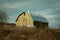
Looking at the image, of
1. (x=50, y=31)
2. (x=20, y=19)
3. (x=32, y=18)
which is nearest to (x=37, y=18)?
(x=32, y=18)

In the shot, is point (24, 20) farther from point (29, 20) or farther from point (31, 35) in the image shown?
point (31, 35)

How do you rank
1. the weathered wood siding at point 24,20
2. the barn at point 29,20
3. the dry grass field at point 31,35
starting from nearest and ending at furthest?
the dry grass field at point 31,35 → the barn at point 29,20 → the weathered wood siding at point 24,20

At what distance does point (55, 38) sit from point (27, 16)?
38.0m

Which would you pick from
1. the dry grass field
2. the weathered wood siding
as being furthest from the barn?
the dry grass field

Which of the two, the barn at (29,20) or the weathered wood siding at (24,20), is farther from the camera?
the weathered wood siding at (24,20)

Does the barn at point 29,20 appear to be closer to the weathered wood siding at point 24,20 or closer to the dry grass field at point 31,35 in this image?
the weathered wood siding at point 24,20

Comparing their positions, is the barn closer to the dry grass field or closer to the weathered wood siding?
the weathered wood siding

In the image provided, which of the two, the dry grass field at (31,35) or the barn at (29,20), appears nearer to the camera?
the dry grass field at (31,35)

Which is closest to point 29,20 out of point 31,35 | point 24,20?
point 24,20

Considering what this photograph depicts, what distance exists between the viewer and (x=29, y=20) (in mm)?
52906

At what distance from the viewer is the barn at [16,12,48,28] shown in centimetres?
5128

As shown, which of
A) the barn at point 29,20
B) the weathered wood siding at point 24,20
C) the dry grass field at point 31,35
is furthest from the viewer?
the weathered wood siding at point 24,20

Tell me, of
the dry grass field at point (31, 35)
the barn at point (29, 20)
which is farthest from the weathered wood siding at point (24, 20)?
the dry grass field at point (31, 35)

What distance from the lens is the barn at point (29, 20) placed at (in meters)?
51.3
